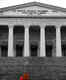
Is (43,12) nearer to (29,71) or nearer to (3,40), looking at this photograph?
(3,40)

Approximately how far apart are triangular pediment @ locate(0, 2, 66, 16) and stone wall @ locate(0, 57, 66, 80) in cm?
1484

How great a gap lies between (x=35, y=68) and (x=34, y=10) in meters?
17.7

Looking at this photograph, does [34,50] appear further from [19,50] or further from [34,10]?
[34,10]

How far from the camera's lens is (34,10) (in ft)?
102

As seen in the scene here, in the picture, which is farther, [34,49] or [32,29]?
[34,49]

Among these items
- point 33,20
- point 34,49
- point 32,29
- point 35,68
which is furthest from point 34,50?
point 35,68

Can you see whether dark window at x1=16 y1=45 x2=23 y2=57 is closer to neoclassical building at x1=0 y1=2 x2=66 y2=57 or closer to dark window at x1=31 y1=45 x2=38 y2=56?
dark window at x1=31 y1=45 x2=38 y2=56

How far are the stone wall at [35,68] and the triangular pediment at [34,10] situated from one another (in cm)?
1484

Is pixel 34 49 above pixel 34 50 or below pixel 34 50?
above

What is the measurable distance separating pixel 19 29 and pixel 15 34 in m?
1.26

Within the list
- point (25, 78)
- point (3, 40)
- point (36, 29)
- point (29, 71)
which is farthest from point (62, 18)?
point (25, 78)

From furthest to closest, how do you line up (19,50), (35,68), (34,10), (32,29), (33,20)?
(19,50)
(32,29)
(34,10)
(33,20)
(35,68)

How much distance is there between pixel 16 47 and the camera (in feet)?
114

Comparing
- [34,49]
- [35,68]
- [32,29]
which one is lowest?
[35,68]
